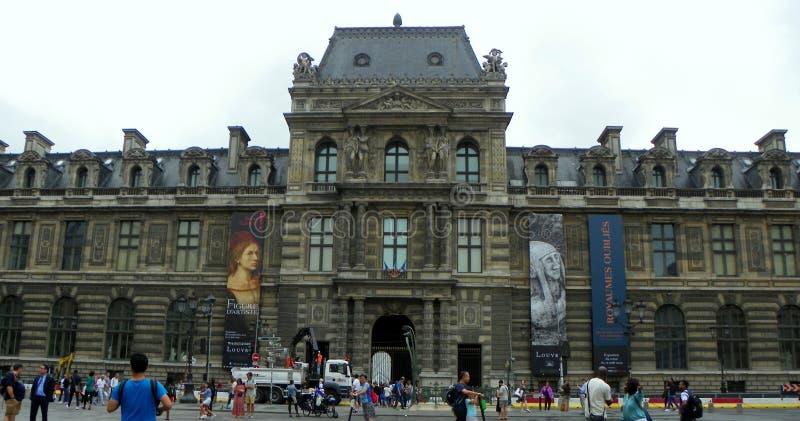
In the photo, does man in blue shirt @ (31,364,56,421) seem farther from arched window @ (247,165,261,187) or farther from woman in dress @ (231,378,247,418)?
arched window @ (247,165,261,187)

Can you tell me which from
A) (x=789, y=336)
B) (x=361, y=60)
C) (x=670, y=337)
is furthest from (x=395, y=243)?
(x=789, y=336)

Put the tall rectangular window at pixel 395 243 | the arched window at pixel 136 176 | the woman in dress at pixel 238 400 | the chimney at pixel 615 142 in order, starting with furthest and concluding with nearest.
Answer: the chimney at pixel 615 142, the arched window at pixel 136 176, the tall rectangular window at pixel 395 243, the woman in dress at pixel 238 400

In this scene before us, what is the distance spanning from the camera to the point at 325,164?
1817 inches

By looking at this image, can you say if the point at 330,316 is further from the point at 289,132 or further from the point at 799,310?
the point at 799,310

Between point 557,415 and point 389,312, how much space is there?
14.4 meters

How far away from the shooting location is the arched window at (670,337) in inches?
1714

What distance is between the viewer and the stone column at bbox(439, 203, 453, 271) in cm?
4281

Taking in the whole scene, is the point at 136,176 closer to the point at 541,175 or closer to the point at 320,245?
the point at 320,245

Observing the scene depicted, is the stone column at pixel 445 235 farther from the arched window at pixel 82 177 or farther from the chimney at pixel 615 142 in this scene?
the arched window at pixel 82 177

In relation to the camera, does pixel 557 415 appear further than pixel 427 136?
No

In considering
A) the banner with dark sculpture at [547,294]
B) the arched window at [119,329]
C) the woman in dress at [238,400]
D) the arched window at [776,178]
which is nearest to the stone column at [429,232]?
the banner with dark sculpture at [547,294]

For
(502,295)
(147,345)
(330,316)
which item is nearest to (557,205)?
(502,295)

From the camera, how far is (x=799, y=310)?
146ft

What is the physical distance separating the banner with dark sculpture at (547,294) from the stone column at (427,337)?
20.7 feet
